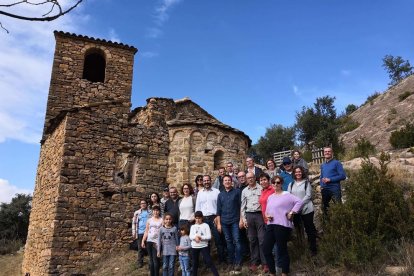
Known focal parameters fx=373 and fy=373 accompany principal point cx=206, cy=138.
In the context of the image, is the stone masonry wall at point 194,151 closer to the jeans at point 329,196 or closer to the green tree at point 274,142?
the jeans at point 329,196

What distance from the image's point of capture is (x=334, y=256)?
19.0 ft

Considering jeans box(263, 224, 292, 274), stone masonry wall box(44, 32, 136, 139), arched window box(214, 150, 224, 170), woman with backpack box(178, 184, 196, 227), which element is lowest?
jeans box(263, 224, 292, 274)

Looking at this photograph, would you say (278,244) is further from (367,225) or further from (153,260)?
(153,260)

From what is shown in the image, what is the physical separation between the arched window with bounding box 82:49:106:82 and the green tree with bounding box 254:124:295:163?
1779cm

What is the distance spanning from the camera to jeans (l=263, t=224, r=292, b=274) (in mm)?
5566

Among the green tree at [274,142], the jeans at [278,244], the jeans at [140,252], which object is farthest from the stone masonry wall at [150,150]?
the green tree at [274,142]

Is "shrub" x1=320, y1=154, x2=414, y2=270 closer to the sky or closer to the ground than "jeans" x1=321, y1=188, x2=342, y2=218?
closer to the ground

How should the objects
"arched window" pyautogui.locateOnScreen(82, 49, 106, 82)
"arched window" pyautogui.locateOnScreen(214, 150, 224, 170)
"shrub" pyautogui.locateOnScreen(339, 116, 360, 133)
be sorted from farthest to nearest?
"shrub" pyautogui.locateOnScreen(339, 116, 360, 133) < "arched window" pyautogui.locateOnScreen(82, 49, 106, 82) < "arched window" pyautogui.locateOnScreen(214, 150, 224, 170)

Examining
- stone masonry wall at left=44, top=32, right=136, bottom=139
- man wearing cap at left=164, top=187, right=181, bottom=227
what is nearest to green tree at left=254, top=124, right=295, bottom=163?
stone masonry wall at left=44, top=32, right=136, bottom=139

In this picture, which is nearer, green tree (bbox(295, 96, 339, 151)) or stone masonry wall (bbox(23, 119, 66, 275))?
stone masonry wall (bbox(23, 119, 66, 275))

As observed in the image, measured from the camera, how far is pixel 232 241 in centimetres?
689

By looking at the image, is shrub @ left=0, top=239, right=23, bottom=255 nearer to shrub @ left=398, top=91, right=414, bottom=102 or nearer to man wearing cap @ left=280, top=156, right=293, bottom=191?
man wearing cap @ left=280, top=156, right=293, bottom=191

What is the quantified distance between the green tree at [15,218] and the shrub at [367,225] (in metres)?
27.1

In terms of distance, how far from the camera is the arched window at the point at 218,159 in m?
11.7
